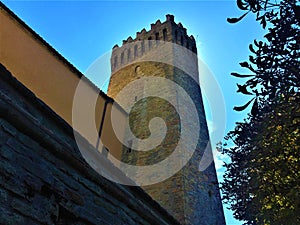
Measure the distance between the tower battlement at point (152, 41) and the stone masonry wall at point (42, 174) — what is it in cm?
1301

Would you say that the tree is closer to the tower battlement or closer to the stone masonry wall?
the stone masonry wall

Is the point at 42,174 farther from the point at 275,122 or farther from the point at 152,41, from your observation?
the point at 152,41

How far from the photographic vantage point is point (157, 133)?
11.6m

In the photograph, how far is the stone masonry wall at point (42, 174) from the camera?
243 centimetres

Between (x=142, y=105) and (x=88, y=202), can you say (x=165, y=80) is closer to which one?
(x=142, y=105)

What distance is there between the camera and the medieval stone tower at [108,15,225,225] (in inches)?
376

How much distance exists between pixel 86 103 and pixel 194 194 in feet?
15.4

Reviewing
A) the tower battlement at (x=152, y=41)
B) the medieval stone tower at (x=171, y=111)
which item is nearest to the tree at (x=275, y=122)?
the medieval stone tower at (x=171, y=111)

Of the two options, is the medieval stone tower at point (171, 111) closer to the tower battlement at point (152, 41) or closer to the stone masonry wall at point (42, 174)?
the tower battlement at point (152, 41)

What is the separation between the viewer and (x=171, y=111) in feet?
39.6

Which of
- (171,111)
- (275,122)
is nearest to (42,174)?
(275,122)

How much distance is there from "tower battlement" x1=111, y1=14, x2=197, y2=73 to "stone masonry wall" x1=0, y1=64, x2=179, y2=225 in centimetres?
1301

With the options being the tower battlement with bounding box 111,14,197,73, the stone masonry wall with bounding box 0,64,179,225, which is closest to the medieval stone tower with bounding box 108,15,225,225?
the tower battlement with bounding box 111,14,197,73

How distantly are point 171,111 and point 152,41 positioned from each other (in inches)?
222
